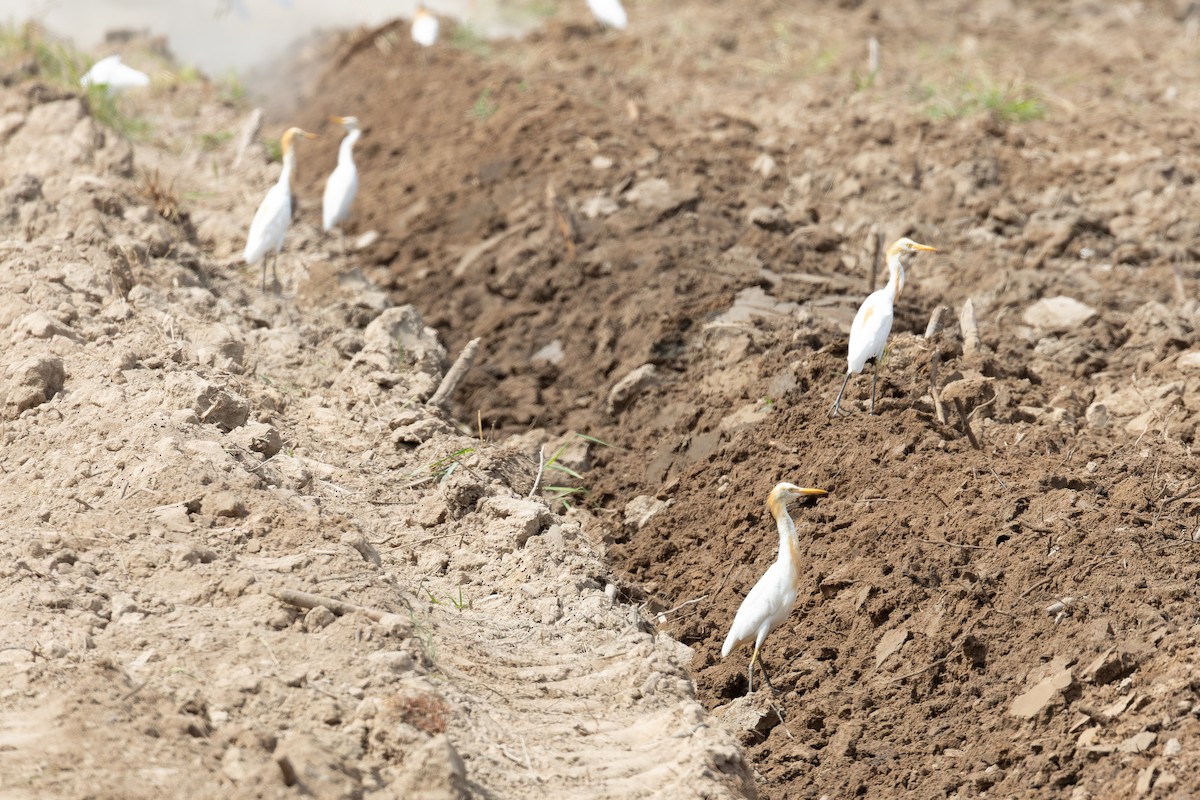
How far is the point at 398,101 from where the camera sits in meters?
11.9

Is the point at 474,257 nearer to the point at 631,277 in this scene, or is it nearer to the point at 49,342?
the point at 631,277

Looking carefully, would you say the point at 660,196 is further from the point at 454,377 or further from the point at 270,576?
the point at 270,576

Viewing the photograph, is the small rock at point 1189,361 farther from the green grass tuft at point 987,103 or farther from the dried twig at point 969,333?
the green grass tuft at point 987,103

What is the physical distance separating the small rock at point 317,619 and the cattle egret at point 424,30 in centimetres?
939

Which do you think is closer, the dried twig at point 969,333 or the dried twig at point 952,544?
the dried twig at point 952,544

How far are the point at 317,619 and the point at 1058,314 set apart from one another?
16.6 feet

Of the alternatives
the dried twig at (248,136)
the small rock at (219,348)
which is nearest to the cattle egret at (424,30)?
the dried twig at (248,136)

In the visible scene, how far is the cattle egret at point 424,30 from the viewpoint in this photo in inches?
493

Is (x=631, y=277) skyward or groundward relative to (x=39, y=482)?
groundward

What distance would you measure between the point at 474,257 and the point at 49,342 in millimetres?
3478

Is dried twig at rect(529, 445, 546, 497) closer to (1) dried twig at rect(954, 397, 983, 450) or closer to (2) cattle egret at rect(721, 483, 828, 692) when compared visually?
(2) cattle egret at rect(721, 483, 828, 692)

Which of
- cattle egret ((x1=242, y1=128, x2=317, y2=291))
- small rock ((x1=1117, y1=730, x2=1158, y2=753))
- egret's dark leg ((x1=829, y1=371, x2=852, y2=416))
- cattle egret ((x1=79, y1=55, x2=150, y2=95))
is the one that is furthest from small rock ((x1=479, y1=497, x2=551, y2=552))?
cattle egret ((x1=79, y1=55, x2=150, y2=95))

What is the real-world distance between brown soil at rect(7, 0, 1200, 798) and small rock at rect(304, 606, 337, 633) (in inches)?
0.5

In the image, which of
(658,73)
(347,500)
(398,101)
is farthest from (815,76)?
(347,500)
